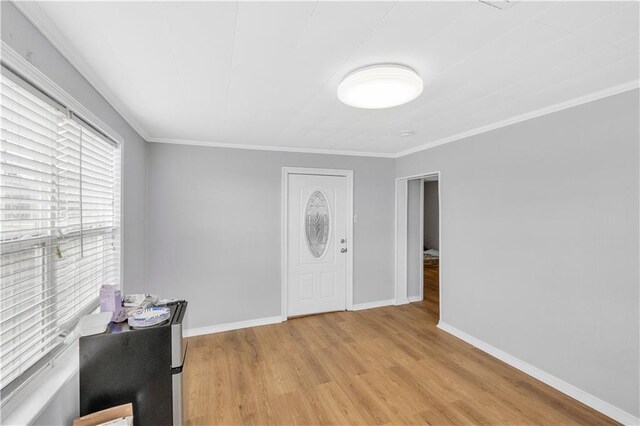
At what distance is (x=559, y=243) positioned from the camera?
240cm

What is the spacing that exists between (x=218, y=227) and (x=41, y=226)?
7.48ft

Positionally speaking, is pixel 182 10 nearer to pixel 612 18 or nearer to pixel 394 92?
pixel 394 92

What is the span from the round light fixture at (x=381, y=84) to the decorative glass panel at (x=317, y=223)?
2326 mm

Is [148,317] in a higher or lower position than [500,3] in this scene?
lower

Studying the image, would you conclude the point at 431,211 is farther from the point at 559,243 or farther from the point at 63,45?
A: the point at 63,45

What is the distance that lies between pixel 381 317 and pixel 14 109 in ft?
13.1

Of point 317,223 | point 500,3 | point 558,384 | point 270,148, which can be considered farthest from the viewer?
point 317,223

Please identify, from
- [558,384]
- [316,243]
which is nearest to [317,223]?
[316,243]

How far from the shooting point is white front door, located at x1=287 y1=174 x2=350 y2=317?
4.00 m

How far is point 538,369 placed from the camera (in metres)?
2.55

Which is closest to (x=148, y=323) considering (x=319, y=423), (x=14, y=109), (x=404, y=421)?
(x=14, y=109)

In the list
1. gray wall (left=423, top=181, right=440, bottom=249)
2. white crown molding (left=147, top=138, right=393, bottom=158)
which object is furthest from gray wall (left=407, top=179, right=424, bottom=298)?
gray wall (left=423, top=181, right=440, bottom=249)

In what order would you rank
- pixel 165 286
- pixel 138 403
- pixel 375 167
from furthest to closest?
pixel 375 167 → pixel 165 286 → pixel 138 403

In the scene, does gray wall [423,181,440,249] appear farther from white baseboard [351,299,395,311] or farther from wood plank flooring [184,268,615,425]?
wood plank flooring [184,268,615,425]
